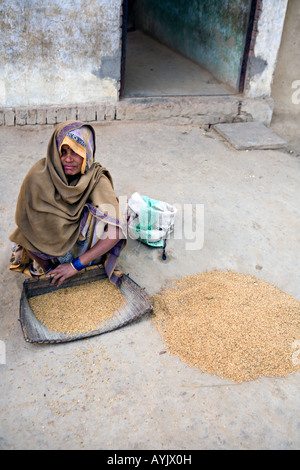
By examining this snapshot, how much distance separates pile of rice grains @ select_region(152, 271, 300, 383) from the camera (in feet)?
8.38

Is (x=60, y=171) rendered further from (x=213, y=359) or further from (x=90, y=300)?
(x=213, y=359)

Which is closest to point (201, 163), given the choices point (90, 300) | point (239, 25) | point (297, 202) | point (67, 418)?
point (297, 202)

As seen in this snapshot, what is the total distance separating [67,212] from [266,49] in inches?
166

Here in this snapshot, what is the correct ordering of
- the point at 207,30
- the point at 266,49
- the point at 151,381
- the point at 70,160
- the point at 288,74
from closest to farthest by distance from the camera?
1. the point at 151,381
2. the point at 70,160
3. the point at 266,49
4. the point at 288,74
5. the point at 207,30

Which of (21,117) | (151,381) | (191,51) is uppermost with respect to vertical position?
(191,51)

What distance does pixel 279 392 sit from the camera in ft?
8.00

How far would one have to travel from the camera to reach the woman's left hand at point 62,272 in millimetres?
2834

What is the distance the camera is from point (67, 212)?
2.76 m

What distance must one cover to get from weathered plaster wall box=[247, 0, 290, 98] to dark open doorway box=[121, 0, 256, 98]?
0.43ft

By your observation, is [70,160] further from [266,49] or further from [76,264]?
[266,49]

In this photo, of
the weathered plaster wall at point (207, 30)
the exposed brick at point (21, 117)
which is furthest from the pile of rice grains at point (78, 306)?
the weathered plaster wall at point (207, 30)

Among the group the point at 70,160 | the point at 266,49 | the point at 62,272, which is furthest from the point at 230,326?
the point at 266,49

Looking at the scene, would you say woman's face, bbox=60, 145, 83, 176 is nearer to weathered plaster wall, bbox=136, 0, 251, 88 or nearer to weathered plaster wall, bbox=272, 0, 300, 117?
weathered plaster wall, bbox=136, 0, 251, 88

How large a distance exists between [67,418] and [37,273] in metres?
1.08
